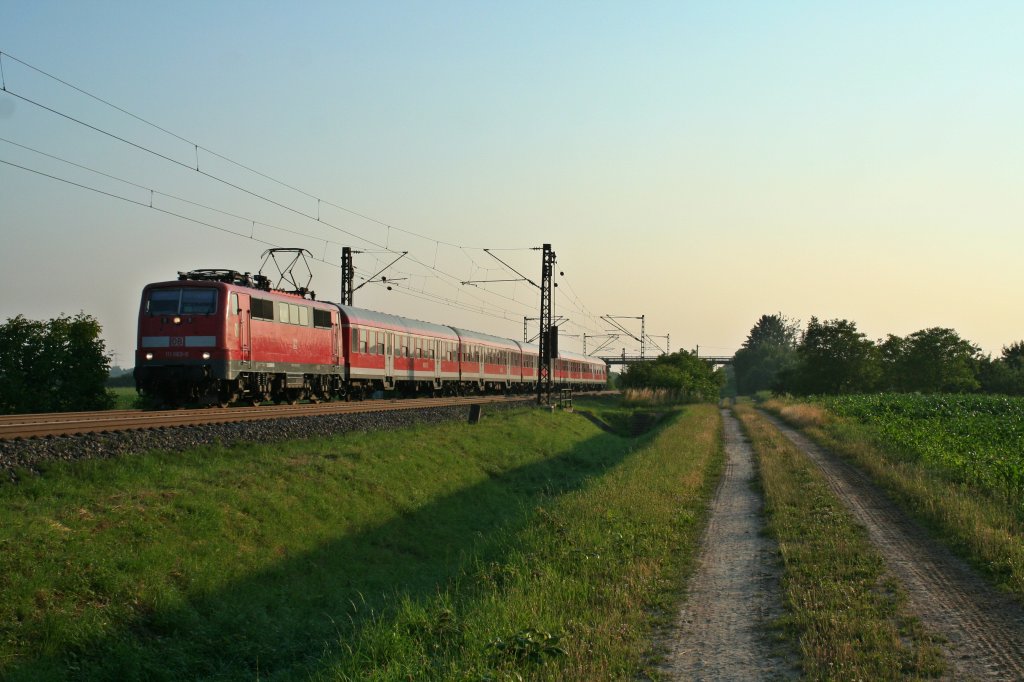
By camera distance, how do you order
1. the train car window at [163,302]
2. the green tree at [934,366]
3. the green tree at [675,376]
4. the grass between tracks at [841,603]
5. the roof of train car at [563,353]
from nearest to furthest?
the grass between tracks at [841,603] < the train car window at [163,302] < the roof of train car at [563,353] < the green tree at [675,376] < the green tree at [934,366]

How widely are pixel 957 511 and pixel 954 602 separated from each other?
474cm

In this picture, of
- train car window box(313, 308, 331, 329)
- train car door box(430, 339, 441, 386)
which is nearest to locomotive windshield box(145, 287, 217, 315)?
train car window box(313, 308, 331, 329)

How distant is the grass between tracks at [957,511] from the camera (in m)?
9.58

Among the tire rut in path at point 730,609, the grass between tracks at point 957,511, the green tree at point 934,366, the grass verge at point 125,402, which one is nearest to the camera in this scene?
the tire rut in path at point 730,609

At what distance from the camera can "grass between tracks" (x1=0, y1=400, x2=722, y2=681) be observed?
302 inches

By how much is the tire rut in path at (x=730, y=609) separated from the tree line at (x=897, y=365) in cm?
7394

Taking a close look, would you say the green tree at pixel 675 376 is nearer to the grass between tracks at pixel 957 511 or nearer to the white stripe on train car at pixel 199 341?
the grass between tracks at pixel 957 511

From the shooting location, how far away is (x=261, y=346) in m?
24.8

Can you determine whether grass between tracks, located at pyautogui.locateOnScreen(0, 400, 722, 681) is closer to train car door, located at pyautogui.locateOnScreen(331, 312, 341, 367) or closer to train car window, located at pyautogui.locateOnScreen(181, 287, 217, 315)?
train car window, located at pyautogui.locateOnScreen(181, 287, 217, 315)

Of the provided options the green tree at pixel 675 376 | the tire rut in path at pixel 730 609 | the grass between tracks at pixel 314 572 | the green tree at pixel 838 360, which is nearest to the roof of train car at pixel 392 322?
the grass between tracks at pixel 314 572

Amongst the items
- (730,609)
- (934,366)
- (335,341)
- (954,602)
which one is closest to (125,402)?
(335,341)

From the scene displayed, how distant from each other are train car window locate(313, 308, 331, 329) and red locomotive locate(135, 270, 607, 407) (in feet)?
0.05

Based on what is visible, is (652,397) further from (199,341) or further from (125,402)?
(199,341)

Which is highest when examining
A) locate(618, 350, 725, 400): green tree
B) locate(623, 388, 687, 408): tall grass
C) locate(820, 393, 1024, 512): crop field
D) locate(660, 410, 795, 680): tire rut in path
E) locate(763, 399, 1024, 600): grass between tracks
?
locate(618, 350, 725, 400): green tree
